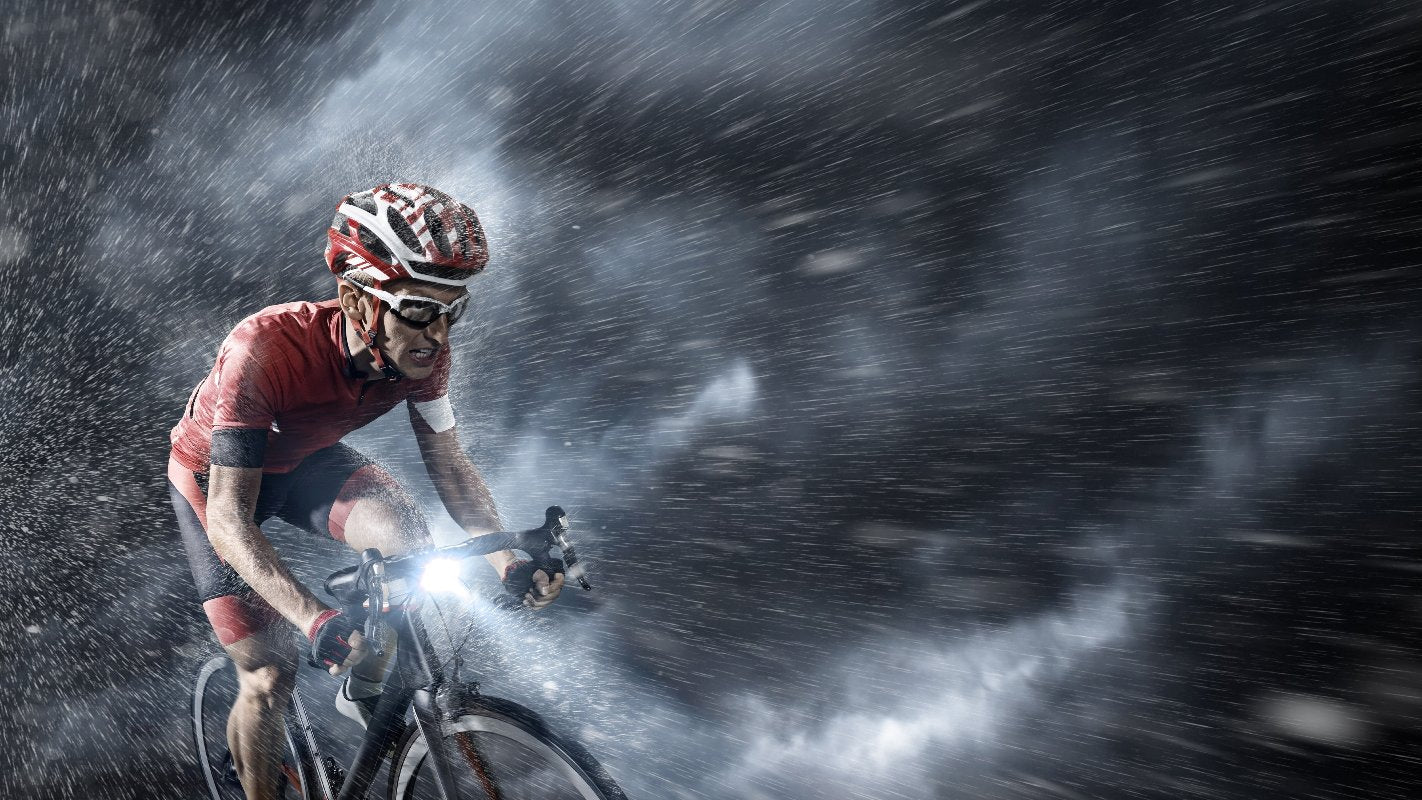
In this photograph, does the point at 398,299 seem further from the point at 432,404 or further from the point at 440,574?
the point at 440,574

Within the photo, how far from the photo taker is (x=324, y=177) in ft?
23.5

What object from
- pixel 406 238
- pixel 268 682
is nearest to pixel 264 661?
pixel 268 682

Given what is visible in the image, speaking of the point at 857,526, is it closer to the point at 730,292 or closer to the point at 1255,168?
the point at 730,292

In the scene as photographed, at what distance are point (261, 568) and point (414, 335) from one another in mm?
659

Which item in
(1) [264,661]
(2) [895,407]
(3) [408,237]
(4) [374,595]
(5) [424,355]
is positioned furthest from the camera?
(2) [895,407]

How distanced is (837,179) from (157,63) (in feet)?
19.6

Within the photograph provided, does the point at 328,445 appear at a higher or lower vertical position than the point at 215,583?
higher

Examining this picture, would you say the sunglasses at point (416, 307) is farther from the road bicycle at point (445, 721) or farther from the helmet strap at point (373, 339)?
the road bicycle at point (445, 721)

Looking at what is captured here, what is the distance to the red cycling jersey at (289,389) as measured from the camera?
2371mm

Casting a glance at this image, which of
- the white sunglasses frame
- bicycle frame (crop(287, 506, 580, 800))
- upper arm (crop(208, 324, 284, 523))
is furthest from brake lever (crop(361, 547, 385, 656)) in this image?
the white sunglasses frame

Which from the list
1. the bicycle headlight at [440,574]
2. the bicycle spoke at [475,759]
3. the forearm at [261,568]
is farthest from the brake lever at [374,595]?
the bicycle spoke at [475,759]

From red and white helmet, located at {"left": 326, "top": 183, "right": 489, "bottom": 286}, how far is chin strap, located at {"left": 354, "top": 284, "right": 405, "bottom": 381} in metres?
0.09

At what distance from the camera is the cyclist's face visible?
228cm

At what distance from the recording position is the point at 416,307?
230cm
